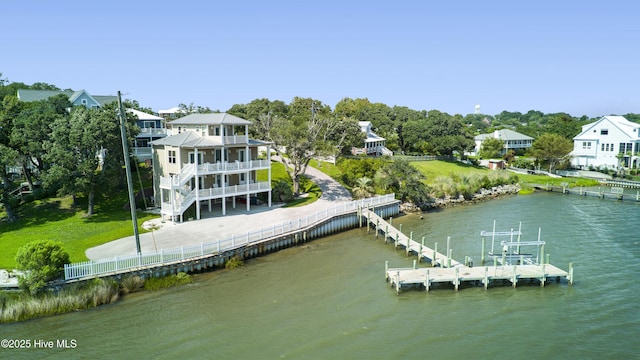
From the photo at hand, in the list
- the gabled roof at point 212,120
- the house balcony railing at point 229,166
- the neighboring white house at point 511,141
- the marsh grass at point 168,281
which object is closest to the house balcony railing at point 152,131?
the gabled roof at point 212,120

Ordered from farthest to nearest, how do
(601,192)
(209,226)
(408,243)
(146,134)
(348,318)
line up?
1. (601,192)
2. (146,134)
3. (209,226)
4. (408,243)
5. (348,318)

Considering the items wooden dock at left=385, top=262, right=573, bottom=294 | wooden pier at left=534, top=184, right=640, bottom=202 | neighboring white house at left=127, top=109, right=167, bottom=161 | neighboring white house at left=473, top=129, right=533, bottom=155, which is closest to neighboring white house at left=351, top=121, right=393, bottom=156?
wooden pier at left=534, top=184, right=640, bottom=202

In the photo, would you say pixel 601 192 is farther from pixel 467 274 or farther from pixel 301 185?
pixel 467 274

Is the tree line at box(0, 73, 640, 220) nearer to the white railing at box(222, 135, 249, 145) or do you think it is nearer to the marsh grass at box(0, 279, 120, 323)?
the white railing at box(222, 135, 249, 145)

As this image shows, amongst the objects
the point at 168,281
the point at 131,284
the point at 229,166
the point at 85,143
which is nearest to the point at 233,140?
the point at 229,166

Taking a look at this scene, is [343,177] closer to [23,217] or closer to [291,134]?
[291,134]

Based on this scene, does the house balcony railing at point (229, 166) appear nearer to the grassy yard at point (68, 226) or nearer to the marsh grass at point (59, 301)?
the grassy yard at point (68, 226)
